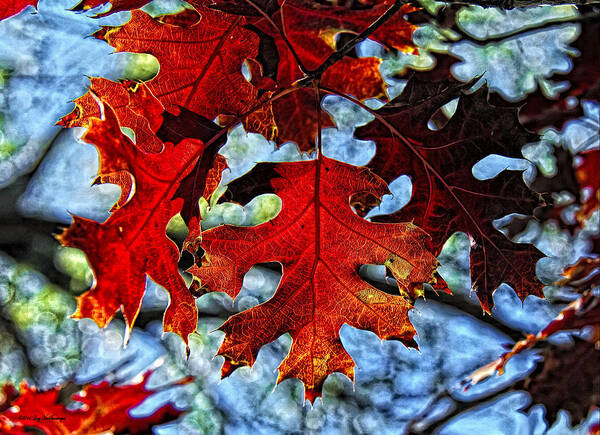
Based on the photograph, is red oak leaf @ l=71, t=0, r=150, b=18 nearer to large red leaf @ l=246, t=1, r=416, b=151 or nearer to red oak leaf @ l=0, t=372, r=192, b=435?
large red leaf @ l=246, t=1, r=416, b=151

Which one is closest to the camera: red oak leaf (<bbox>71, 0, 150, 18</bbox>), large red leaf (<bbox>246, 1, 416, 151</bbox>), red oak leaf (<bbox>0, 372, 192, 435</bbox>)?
red oak leaf (<bbox>71, 0, 150, 18</bbox>)

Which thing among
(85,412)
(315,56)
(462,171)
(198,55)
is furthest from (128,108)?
(85,412)

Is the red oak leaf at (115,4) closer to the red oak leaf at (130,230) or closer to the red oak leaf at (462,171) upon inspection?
the red oak leaf at (130,230)

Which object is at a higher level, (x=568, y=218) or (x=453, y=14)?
(x=453, y=14)

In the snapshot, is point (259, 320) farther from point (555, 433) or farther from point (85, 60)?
point (555, 433)

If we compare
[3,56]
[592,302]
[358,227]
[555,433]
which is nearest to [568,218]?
[592,302]

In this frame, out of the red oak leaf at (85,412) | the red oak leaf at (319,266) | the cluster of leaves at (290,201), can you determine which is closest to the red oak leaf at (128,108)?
the cluster of leaves at (290,201)

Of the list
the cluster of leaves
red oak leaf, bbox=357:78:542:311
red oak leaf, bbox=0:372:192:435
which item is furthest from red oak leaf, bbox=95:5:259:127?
red oak leaf, bbox=0:372:192:435
